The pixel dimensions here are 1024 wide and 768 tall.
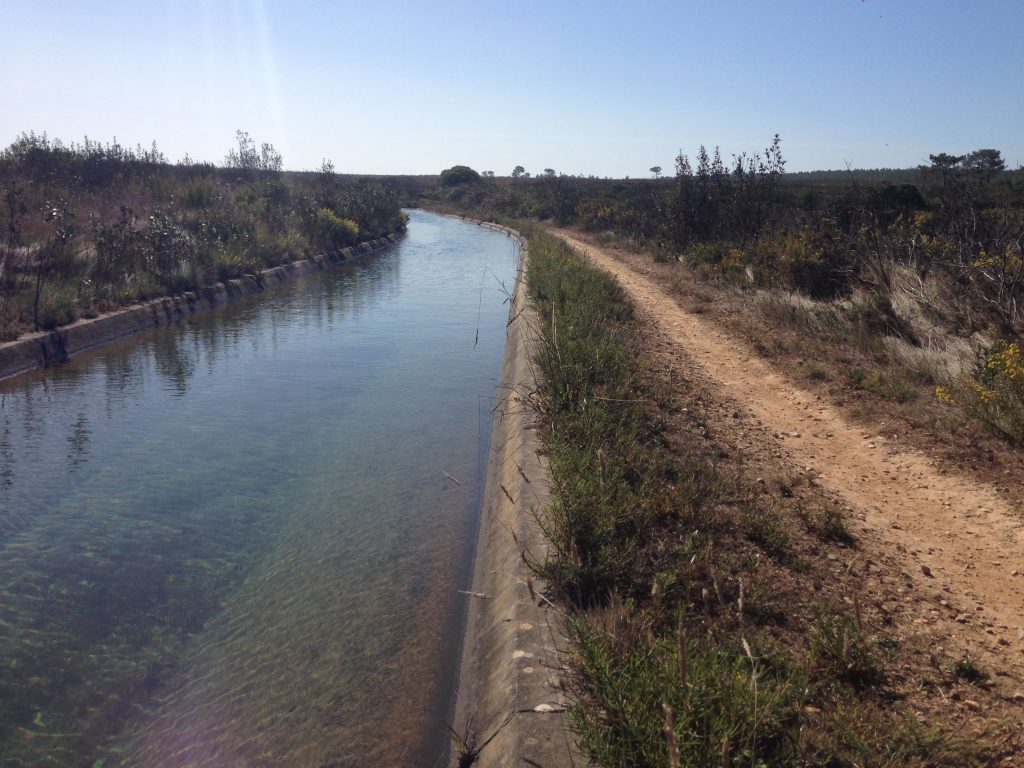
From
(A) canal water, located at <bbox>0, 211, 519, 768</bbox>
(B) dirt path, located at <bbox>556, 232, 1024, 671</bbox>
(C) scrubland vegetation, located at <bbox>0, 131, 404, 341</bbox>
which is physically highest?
(C) scrubland vegetation, located at <bbox>0, 131, 404, 341</bbox>

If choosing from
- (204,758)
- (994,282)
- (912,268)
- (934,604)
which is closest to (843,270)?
(912,268)

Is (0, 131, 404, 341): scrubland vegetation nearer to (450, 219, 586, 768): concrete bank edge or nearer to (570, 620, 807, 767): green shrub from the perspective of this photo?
(450, 219, 586, 768): concrete bank edge

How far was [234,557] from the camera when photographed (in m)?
5.56

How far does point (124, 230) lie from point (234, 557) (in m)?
12.5

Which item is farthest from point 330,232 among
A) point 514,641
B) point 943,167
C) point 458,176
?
point 458,176

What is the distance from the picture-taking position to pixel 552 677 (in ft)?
11.3

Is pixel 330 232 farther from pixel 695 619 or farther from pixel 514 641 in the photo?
pixel 695 619

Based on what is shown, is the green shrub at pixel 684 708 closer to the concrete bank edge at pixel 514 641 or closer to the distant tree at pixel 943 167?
the concrete bank edge at pixel 514 641

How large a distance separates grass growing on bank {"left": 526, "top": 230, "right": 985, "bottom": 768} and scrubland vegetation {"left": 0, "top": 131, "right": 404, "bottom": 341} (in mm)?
9530

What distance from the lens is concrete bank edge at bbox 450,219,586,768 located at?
123 inches

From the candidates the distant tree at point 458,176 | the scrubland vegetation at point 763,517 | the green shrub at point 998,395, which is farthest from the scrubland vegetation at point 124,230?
the distant tree at point 458,176

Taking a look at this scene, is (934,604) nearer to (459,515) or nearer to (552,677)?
(552,677)

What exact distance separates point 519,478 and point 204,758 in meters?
2.93

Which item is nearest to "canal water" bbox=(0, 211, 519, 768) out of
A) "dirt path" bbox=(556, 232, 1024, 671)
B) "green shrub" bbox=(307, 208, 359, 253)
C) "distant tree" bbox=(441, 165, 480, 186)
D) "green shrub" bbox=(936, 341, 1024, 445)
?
"dirt path" bbox=(556, 232, 1024, 671)
